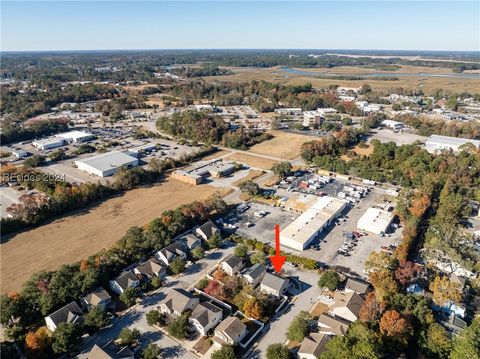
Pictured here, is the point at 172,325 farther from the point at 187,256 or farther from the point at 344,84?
the point at 344,84

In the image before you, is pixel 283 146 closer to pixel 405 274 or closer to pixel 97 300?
pixel 405 274

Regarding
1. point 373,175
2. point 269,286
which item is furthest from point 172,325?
point 373,175

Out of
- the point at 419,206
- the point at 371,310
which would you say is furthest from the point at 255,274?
the point at 419,206

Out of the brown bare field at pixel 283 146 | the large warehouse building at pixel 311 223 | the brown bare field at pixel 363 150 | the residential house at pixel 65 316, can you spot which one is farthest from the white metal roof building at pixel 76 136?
the brown bare field at pixel 363 150

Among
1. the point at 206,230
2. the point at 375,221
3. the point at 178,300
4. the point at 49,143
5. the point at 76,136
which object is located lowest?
the point at 178,300

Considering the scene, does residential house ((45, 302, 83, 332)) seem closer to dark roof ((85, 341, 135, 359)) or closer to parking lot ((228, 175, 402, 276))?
dark roof ((85, 341, 135, 359))

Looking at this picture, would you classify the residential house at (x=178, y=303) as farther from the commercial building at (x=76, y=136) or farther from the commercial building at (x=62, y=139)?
the commercial building at (x=76, y=136)

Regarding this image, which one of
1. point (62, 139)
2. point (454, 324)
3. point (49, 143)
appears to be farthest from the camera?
point (62, 139)
